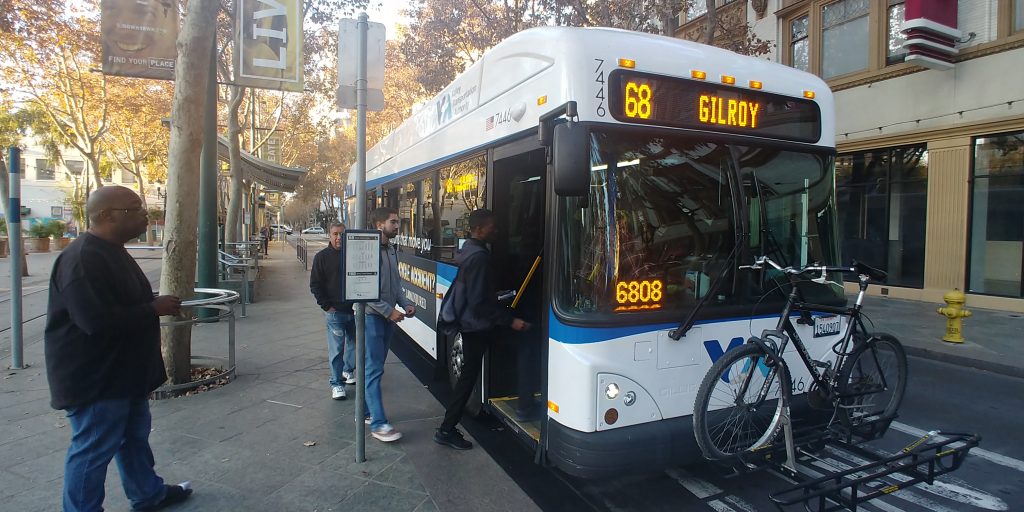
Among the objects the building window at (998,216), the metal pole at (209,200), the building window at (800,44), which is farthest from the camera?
the building window at (800,44)

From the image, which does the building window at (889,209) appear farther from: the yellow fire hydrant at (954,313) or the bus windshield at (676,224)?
the bus windshield at (676,224)

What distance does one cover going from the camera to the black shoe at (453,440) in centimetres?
448

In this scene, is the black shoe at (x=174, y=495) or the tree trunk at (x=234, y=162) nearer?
the black shoe at (x=174, y=495)

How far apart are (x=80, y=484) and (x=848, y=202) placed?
16810 millimetres

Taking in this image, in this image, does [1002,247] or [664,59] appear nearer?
[664,59]

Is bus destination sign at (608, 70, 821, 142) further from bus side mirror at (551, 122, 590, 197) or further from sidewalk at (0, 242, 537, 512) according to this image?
sidewalk at (0, 242, 537, 512)

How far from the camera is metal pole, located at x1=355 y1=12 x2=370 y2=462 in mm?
4109

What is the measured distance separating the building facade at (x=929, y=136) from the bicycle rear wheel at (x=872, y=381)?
980 centimetres

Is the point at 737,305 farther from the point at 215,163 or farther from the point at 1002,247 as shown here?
the point at 1002,247

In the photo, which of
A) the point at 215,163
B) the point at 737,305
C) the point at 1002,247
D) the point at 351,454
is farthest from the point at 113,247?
the point at 1002,247

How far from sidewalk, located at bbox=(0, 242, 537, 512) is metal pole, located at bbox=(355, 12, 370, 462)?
0.27 metres

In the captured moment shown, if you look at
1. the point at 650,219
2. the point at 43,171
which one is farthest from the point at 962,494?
the point at 43,171

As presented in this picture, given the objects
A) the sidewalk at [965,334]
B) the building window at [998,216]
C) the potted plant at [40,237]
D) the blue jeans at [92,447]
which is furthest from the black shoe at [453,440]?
the potted plant at [40,237]

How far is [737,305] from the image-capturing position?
3699mm
